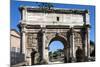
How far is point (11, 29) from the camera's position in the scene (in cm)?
357

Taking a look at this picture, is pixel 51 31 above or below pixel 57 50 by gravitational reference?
above

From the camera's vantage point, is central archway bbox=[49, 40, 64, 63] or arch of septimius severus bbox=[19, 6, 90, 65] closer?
arch of septimius severus bbox=[19, 6, 90, 65]

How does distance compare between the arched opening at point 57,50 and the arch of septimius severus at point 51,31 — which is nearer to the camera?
the arch of septimius severus at point 51,31

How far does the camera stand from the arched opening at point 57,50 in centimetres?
395

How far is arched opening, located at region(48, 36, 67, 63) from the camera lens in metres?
3.95

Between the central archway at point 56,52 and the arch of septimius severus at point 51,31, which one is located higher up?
the arch of septimius severus at point 51,31

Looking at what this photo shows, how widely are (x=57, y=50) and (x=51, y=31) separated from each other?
0.30 m

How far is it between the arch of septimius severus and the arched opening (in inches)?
0.7

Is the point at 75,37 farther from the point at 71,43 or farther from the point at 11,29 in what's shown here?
the point at 11,29

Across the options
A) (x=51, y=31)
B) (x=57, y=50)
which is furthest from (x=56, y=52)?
(x=51, y=31)

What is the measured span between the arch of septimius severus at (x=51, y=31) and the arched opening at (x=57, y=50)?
0.7 inches

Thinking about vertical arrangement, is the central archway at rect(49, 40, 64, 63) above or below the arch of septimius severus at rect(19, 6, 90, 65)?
below

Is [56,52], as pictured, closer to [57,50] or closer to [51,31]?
[57,50]

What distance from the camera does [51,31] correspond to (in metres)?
3.99
